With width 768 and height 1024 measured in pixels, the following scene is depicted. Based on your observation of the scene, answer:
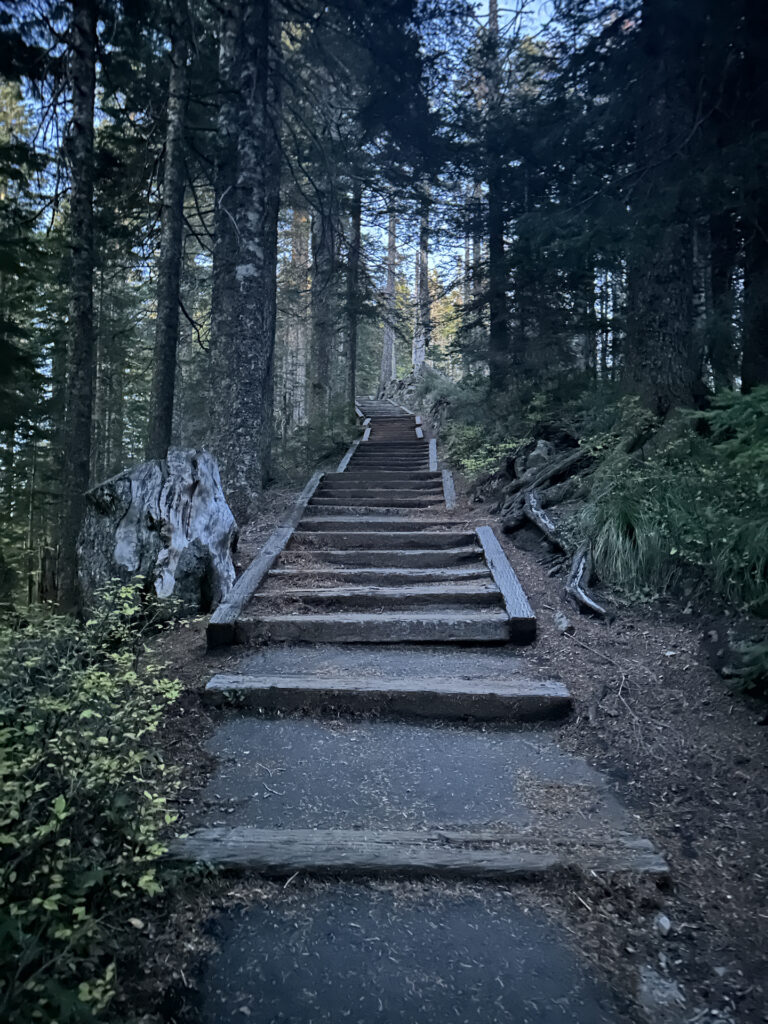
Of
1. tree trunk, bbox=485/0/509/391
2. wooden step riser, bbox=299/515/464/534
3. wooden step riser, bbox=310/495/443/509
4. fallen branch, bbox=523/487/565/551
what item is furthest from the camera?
tree trunk, bbox=485/0/509/391

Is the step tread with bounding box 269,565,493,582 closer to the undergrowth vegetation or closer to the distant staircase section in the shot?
the distant staircase section

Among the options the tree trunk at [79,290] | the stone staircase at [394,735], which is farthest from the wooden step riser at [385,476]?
the stone staircase at [394,735]

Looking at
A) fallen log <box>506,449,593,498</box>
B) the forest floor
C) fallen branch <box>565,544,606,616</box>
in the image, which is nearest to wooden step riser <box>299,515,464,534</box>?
fallen log <box>506,449,593,498</box>

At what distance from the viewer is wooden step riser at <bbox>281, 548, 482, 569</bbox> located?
6.35 m

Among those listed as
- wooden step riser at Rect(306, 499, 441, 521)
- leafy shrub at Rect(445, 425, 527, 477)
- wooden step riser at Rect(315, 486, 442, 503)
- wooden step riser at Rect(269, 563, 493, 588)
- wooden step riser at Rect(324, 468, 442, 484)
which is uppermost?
leafy shrub at Rect(445, 425, 527, 477)

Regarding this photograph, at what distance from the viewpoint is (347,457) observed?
1345cm

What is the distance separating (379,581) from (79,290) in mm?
6383

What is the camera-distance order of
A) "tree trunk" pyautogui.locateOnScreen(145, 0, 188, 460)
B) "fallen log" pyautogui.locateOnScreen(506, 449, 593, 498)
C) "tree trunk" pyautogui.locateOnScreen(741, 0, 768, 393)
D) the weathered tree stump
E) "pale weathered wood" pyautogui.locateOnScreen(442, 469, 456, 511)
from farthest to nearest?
"tree trunk" pyautogui.locateOnScreen(145, 0, 188, 460)
"pale weathered wood" pyautogui.locateOnScreen(442, 469, 456, 511)
"fallen log" pyautogui.locateOnScreen(506, 449, 593, 498)
"tree trunk" pyautogui.locateOnScreen(741, 0, 768, 393)
the weathered tree stump

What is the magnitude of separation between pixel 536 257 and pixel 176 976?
35.2 ft

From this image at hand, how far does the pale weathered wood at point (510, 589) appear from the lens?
4.57 m

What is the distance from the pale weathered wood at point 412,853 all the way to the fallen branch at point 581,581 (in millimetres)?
2583

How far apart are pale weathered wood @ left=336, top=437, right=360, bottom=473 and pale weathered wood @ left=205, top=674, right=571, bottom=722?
8.38m

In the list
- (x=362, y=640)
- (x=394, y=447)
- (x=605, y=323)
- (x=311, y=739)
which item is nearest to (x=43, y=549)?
(x=394, y=447)

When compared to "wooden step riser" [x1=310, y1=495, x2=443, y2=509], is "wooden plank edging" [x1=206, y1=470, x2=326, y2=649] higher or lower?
lower
